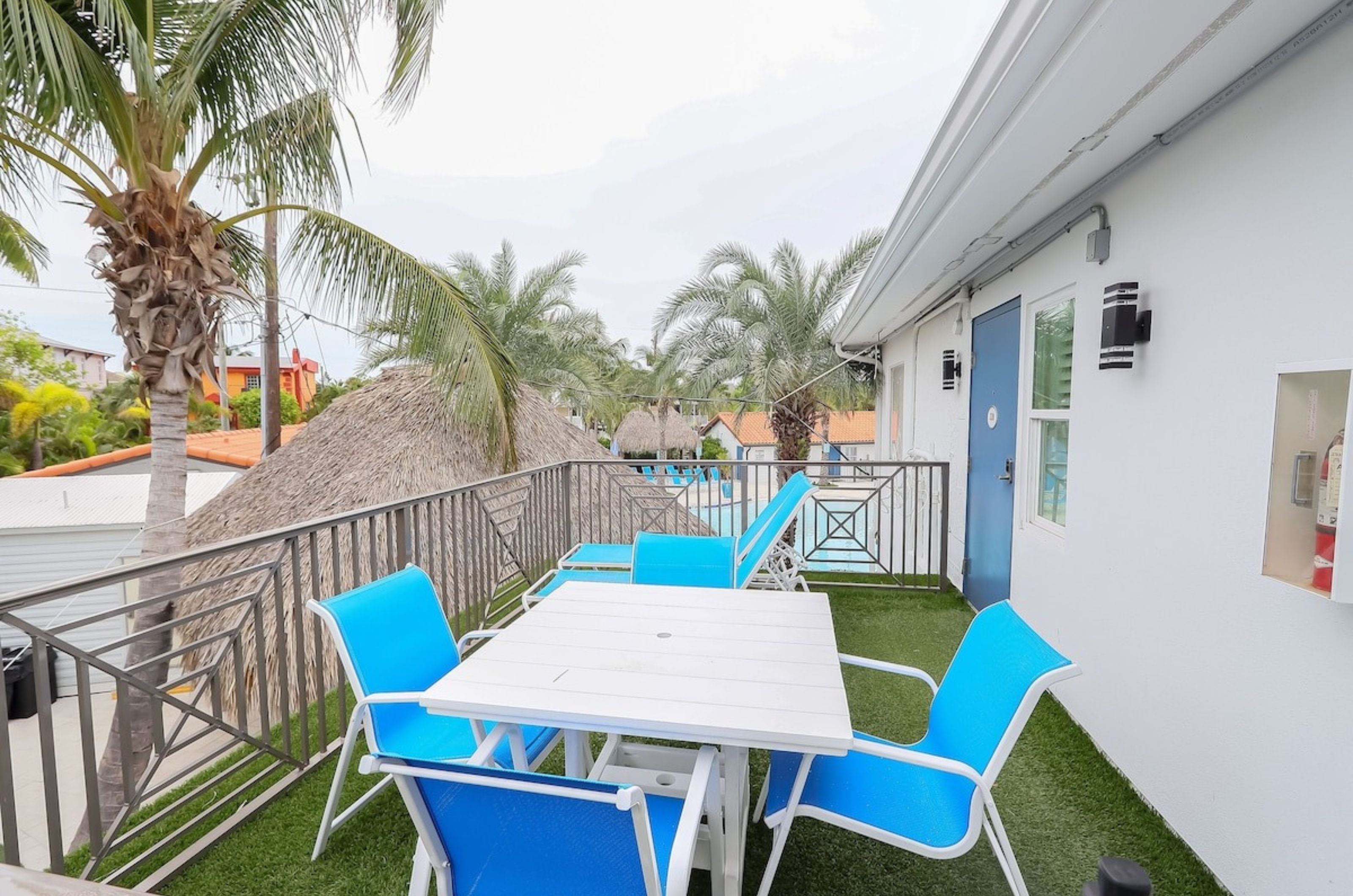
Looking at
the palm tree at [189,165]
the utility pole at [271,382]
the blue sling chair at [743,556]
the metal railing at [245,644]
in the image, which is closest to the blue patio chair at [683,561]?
the blue sling chair at [743,556]

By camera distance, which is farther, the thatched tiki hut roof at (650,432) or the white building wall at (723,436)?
the white building wall at (723,436)

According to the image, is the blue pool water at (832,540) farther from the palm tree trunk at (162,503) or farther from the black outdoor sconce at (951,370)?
the palm tree trunk at (162,503)

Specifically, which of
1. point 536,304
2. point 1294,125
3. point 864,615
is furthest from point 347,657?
point 536,304

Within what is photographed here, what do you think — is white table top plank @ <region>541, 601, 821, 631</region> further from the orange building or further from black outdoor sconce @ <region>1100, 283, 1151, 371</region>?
the orange building

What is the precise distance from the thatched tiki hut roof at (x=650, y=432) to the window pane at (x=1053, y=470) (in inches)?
944

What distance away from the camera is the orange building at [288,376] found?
27.9 m

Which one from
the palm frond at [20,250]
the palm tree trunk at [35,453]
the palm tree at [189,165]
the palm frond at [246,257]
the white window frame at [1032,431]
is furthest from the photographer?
the palm tree trunk at [35,453]

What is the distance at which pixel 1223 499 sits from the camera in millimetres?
2109

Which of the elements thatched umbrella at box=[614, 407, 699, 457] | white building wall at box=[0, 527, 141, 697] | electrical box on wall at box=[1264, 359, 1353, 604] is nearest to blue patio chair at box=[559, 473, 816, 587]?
electrical box on wall at box=[1264, 359, 1353, 604]

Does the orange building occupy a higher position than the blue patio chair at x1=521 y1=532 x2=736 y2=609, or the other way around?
the orange building

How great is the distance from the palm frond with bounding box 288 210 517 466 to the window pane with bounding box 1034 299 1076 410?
396cm

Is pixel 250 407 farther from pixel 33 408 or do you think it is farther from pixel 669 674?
pixel 669 674

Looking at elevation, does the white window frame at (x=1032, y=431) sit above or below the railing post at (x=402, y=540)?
above

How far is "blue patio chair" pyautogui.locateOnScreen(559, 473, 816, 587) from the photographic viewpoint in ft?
13.5
